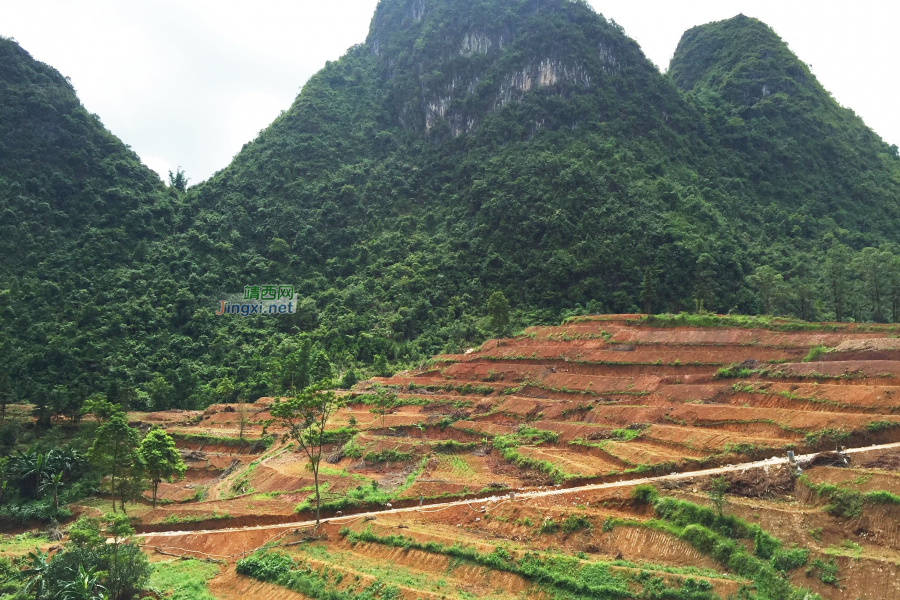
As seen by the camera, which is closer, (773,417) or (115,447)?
(773,417)

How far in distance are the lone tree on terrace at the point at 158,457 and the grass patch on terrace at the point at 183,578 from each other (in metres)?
9.85

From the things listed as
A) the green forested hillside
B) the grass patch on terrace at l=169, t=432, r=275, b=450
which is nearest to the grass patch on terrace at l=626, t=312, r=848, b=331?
the green forested hillside

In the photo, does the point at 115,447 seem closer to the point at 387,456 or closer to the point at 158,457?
the point at 158,457

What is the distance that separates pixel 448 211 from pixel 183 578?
75.5m

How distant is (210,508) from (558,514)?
1758 centimetres

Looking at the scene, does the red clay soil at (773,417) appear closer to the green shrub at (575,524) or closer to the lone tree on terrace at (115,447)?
the green shrub at (575,524)

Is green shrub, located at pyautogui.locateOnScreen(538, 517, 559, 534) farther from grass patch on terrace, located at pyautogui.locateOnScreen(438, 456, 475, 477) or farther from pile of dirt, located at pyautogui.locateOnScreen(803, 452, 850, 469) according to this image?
pile of dirt, located at pyautogui.locateOnScreen(803, 452, 850, 469)

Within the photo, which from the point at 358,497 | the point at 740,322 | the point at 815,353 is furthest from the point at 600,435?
the point at 740,322

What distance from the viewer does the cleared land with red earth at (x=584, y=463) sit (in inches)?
709

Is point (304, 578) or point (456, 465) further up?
point (456, 465)

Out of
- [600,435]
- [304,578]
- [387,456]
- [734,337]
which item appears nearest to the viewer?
[304,578]

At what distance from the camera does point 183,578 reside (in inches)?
824

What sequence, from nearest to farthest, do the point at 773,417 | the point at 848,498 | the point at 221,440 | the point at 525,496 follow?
the point at 848,498 → the point at 525,496 → the point at 773,417 → the point at 221,440

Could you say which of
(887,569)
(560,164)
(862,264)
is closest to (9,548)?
(887,569)
